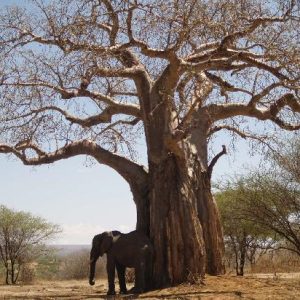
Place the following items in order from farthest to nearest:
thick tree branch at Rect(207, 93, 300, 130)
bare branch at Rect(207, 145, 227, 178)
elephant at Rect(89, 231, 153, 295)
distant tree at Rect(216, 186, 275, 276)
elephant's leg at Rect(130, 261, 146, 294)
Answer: distant tree at Rect(216, 186, 275, 276) → bare branch at Rect(207, 145, 227, 178) → thick tree branch at Rect(207, 93, 300, 130) → elephant at Rect(89, 231, 153, 295) → elephant's leg at Rect(130, 261, 146, 294)

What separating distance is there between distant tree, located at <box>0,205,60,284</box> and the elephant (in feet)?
40.0

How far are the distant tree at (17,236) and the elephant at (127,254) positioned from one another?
12.2 meters

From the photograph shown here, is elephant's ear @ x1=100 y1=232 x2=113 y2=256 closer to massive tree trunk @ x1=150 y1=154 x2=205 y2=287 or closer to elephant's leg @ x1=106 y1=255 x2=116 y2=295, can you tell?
elephant's leg @ x1=106 y1=255 x2=116 y2=295

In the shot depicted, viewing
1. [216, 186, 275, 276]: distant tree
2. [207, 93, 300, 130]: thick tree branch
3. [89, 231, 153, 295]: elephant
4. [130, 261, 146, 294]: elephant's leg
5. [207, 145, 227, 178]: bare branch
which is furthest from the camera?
Answer: [216, 186, 275, 276]: distant tree

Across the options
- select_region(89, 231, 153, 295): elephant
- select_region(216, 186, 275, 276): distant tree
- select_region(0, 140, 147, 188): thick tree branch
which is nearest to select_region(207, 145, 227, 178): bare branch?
select_region(0, 140, 147, 188): thick tree branch

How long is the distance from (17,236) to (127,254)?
13622 millimetres

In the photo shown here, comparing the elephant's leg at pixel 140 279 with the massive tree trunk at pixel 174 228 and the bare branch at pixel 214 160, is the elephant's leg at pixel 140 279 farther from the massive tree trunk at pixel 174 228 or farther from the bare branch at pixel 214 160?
the bare branch at pixel 214 160

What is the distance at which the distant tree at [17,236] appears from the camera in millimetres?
21438

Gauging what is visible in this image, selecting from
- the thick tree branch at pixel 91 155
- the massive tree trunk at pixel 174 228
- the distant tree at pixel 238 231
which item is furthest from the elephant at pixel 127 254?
the distant tree at pixel 238 231

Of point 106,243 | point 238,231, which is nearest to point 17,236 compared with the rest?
point 238,231

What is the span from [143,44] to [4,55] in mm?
3031

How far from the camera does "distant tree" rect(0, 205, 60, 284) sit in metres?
21.4

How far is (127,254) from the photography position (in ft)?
30.5

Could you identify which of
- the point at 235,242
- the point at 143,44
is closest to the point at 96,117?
the point at 143,44
